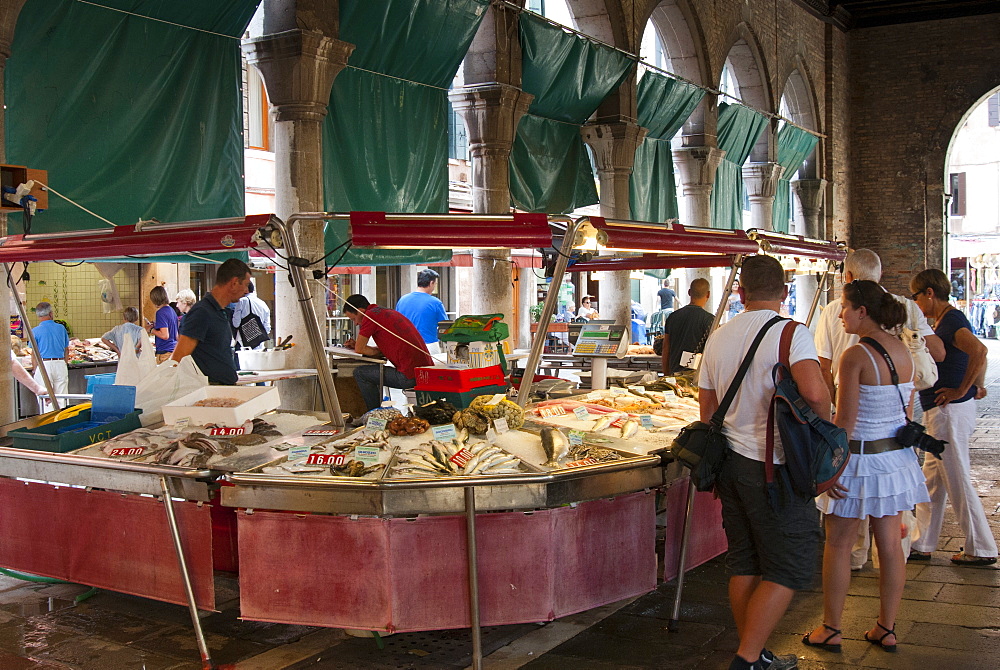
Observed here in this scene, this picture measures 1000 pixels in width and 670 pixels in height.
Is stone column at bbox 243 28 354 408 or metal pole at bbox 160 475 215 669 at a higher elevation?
stone column at bbox 243 28 354 408

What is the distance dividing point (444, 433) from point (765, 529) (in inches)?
62.7

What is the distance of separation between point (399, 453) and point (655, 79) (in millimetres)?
10320

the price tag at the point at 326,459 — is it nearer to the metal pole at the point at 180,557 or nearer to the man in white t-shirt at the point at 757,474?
the metal pole at the point at 180,557

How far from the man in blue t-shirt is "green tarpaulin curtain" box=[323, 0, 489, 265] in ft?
0.87

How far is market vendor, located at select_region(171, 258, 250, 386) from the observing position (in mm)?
5547

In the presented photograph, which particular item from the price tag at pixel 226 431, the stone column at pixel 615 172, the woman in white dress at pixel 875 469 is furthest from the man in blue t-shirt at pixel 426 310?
the woman in white dress at pixel 875 469

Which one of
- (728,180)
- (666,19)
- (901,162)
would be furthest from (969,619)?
(901,162)

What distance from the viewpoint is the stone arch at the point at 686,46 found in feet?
47.7

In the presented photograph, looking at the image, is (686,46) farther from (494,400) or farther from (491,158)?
(494,400)

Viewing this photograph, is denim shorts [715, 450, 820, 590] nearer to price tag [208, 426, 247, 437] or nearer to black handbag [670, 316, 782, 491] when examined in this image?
black handbag [670, 316, 782, 491]

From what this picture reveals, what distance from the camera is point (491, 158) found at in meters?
10.6

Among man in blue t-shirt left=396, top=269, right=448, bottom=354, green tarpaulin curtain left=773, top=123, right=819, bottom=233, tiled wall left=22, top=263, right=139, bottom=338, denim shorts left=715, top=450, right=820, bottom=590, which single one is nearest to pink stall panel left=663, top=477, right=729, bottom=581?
denim shorts left=715, top=450, right=820, bottom=590

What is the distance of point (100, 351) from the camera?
11.6m

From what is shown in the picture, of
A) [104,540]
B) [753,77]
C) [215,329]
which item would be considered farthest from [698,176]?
[104,540]
